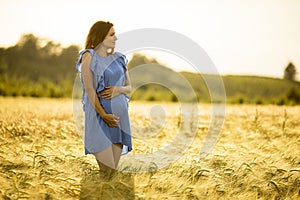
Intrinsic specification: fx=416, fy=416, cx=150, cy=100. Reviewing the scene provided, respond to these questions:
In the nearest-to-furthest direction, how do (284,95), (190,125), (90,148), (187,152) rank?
(90,148) < (187,152) < (190,125) < (284,95)

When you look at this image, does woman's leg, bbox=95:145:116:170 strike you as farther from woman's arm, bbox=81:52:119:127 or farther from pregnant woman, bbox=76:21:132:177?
woman's arm, bbox=81:52:119:127

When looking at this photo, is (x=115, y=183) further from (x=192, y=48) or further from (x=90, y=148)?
(x=192, y=48)

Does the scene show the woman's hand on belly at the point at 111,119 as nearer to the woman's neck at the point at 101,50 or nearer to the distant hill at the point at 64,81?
the woman's neck at the point at 101,50

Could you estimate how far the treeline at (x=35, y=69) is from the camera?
16344 millimetres

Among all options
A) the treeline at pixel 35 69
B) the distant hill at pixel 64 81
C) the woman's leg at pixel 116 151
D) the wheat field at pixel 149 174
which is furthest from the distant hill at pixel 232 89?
the woman's leg at pixel 116 151

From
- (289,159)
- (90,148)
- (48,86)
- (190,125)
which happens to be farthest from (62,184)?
(48,86)

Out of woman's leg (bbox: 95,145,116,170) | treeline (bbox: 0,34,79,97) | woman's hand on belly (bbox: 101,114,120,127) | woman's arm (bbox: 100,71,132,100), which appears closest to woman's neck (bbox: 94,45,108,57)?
woman's arm (bbox: 100,71,132,100)

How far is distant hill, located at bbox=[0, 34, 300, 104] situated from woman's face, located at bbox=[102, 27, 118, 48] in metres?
9.49

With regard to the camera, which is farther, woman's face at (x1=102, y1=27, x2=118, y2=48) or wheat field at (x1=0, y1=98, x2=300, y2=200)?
woman's face at (x1=102, y1=27, x2=118, y2=48)

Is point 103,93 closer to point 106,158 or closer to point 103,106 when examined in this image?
point 103,106

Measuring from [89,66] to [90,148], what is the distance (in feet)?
2.46

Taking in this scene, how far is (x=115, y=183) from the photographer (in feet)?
11.3

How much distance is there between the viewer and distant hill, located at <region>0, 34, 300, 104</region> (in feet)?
53.4

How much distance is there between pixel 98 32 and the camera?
12.3ft
